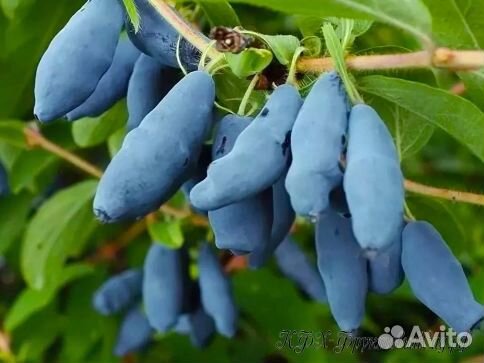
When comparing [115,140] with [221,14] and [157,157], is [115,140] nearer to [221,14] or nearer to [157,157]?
[221,14]

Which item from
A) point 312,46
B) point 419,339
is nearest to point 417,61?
point 312,46

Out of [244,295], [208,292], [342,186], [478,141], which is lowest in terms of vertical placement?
[244,295]

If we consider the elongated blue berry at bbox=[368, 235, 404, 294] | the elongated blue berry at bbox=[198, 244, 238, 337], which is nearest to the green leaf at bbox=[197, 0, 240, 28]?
the elongated blue berry at bbox=[368, 235, 404, 294]

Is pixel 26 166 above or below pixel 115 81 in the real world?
below

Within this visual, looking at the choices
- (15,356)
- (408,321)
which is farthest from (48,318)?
(408,321)

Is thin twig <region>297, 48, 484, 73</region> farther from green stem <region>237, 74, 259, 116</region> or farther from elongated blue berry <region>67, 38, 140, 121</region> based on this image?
elongated blue berry <region>67, 38, 140, 121</region>

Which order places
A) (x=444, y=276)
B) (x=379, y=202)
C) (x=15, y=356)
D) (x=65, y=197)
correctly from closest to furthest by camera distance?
(x=379, y=202), (x=444, y=276), (x=65, y=197), (x=15, y=356)

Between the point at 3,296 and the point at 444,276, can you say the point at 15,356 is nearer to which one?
the point at 3,296
